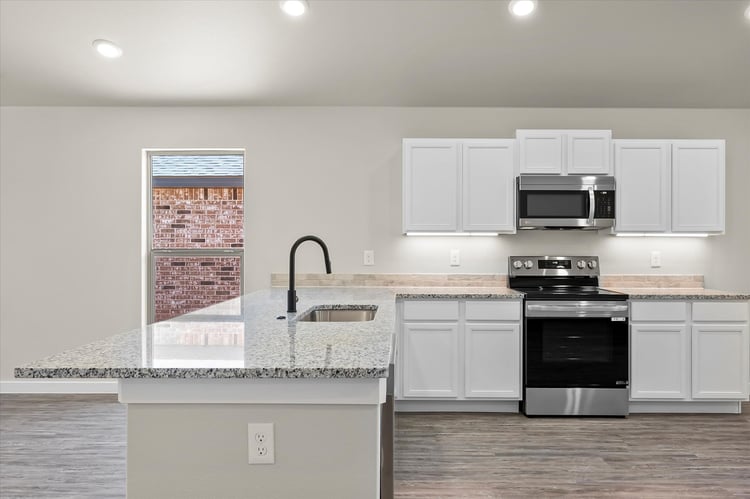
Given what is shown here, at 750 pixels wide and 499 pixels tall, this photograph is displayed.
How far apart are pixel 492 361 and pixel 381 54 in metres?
2.32

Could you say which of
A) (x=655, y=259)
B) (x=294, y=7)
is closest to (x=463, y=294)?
(x=655, y=259)

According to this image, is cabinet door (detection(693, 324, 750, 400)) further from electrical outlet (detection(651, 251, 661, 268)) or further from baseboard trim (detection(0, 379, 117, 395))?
baseboard trim (detection(0, 379, 117, 395))

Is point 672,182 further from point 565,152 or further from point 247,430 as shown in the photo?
point 247,430

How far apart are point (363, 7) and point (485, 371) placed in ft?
8.45

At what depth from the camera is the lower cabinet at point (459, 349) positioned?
3.35 meters

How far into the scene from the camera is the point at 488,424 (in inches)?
125

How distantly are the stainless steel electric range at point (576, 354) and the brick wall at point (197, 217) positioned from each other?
2506 mm

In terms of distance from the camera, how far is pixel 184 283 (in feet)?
13.3

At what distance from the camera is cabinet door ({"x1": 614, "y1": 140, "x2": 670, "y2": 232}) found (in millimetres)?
3537

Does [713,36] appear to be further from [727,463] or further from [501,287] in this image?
[727,463]

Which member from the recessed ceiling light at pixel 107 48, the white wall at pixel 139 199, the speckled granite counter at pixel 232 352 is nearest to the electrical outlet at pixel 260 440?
the speckled granite counter at pixel 232 352

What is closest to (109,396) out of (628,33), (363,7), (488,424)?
(488,424)

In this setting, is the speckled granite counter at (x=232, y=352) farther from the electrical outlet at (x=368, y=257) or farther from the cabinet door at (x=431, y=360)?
the electrical outlet at (x=368, y=257)

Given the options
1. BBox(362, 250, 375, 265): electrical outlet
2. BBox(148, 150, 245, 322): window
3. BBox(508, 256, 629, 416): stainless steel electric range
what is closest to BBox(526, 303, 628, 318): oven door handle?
BBox(508, 256, 629, 416): stainless steel electric range
